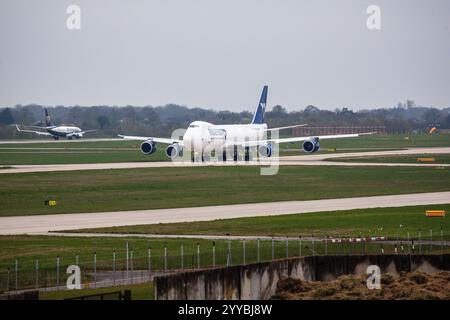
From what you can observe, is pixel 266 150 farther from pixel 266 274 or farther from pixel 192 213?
pixel 266 274

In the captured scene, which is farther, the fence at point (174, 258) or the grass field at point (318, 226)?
the grass field at point (318, 226)

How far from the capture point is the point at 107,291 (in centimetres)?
4850

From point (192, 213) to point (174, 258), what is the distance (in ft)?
89.0

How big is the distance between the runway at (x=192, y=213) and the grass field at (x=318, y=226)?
9.41ft

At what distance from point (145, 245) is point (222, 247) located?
4.69 meters

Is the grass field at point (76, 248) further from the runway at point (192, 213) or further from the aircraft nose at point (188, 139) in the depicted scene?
the aircraft nose at point (188, 139)

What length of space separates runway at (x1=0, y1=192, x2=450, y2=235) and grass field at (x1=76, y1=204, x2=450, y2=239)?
9.41 ft

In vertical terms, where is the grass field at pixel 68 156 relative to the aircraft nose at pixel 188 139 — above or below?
below

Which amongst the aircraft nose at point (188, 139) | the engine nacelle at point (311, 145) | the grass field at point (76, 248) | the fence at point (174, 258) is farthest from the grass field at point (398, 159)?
the grass field at point (76, 248)

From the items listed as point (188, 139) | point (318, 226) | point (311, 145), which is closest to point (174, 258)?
point (318, 226)

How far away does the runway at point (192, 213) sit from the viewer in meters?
76.9

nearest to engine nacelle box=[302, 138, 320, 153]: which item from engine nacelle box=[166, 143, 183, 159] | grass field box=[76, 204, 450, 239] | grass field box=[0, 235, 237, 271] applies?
engine nacelle box=[166, 143, 183, 159]

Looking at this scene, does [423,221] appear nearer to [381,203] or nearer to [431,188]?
[381,203]
